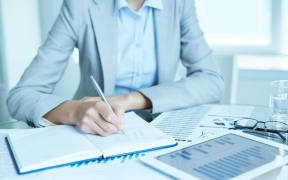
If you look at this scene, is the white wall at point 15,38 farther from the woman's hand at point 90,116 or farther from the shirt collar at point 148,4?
the woman's hand at point 90,116

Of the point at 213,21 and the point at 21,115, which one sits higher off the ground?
the point at 213,21

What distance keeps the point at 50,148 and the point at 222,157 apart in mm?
359

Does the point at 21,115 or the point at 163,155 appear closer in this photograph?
the point at 163,155

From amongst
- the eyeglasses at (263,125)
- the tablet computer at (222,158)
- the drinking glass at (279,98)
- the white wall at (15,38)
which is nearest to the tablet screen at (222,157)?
the tablet computer at (222,158)

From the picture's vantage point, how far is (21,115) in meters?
1.02

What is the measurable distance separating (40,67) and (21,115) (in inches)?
8.4

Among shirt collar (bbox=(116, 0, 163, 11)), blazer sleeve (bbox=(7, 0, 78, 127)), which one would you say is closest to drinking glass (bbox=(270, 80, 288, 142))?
shirt collar (bbox=(116, 0, 163, 11))

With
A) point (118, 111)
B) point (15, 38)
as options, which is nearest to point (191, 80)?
point (118, 111)

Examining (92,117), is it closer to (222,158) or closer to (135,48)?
(222,158)

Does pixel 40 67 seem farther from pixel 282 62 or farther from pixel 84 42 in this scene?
pixel 282 62

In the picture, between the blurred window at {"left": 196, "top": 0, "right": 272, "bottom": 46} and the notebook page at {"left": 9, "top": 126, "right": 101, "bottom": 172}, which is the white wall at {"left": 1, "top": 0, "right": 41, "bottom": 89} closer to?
the blurred window at {"left": 196, "top": 0, "right": 272, "bottom": 46}

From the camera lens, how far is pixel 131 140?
2.49 feet

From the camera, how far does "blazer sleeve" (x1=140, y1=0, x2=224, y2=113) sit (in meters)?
1.11

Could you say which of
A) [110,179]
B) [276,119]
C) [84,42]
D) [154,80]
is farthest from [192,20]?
[110,179]
